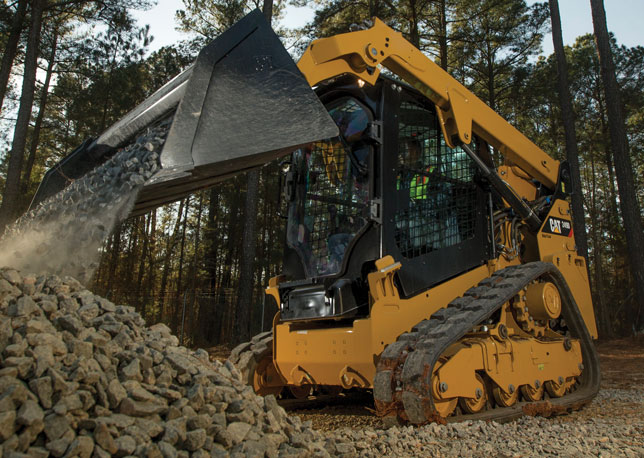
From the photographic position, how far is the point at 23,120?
1210 centimetres

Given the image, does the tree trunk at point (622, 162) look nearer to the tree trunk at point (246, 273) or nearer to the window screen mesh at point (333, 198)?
the tree trunk at point (246, 273)

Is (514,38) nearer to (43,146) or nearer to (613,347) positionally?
(613,347)

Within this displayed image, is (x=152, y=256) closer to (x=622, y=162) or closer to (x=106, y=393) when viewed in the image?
(x=622, y=162)

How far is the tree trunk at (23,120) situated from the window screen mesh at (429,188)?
9957 mm

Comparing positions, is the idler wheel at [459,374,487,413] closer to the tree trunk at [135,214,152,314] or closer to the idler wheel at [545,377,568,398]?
the idler wheel at [545,377,568,398]

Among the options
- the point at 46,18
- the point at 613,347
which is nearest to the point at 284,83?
the point at 613,347

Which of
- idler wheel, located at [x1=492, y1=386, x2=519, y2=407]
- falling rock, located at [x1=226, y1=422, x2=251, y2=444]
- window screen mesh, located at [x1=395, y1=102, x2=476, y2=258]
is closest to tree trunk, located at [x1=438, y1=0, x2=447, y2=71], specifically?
window screen mesh, located at [x1=395, y1=102, x2=476, y2=258]

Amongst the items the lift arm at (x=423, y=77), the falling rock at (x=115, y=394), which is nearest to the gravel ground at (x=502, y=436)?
the falling rock at (x=115, y=394)

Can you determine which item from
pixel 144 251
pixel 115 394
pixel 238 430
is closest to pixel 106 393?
pixel 115 394

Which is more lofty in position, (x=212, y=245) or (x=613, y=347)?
(x=212, y=245)

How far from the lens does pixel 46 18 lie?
44.9ft

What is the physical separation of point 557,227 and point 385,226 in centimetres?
277

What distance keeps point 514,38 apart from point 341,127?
13.9m

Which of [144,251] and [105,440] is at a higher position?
[144,251]
